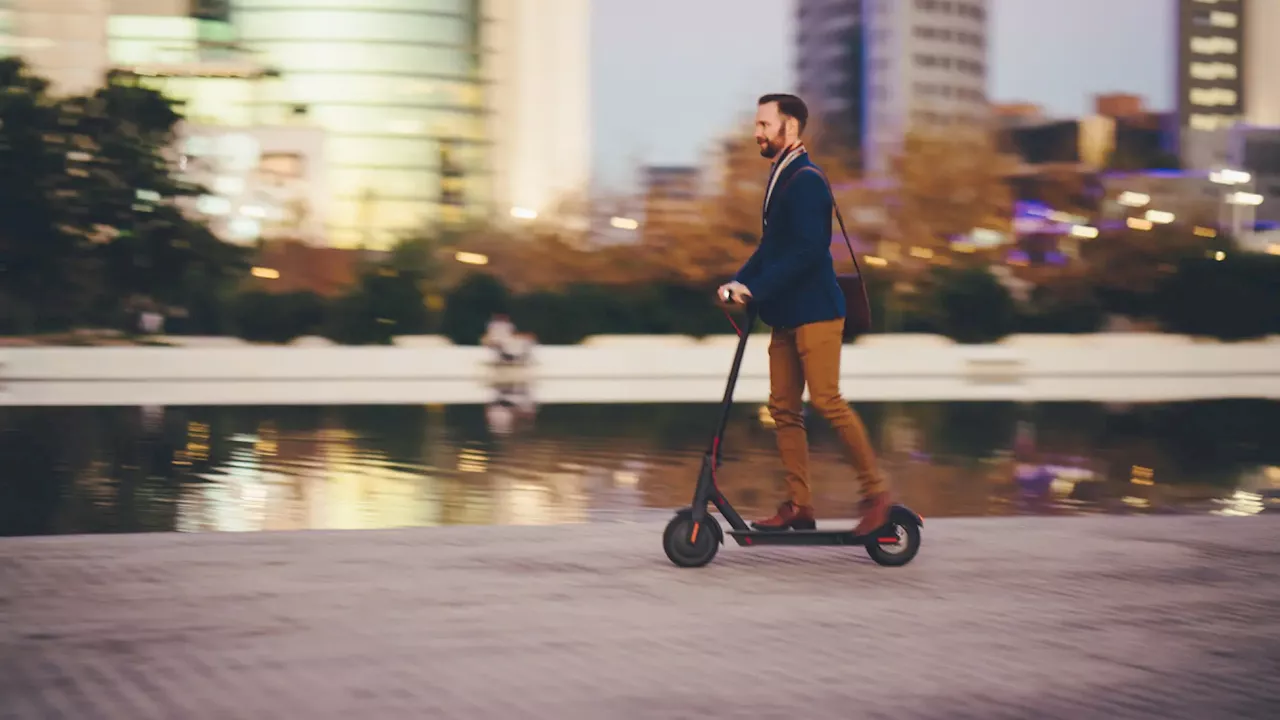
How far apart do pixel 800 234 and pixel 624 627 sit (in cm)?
202

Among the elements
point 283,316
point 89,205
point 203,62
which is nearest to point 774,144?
point 283,316

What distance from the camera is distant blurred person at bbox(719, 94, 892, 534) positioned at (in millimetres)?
6758

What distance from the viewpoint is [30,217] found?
111 feet

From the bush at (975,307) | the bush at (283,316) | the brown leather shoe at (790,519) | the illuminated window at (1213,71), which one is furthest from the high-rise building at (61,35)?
the illuminated window at (1213,71)

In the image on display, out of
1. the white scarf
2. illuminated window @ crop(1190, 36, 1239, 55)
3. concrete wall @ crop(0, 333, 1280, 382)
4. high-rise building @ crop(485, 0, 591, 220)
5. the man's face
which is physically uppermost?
illuminated window @ crop(1190, 36, 1239, 55)

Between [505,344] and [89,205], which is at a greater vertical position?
[89,205]

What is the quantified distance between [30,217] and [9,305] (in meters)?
3.73

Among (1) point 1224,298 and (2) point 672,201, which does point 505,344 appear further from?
(2) point 672,201

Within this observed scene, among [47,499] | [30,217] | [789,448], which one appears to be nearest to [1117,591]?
[789,448]

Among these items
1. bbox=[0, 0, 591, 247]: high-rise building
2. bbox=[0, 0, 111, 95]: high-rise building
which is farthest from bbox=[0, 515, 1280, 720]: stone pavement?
bbox=[0, 0, 591, 247]: high-rise building

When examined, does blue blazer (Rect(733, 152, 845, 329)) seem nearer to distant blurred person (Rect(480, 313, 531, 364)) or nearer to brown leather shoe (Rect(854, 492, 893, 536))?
brown leather shoe (Rect(854, 492, 893, 536))

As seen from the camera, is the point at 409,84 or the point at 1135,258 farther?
the point at 409,84

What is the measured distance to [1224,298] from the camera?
A: 37.1 m

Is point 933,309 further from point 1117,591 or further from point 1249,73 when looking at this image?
point 1249,73
